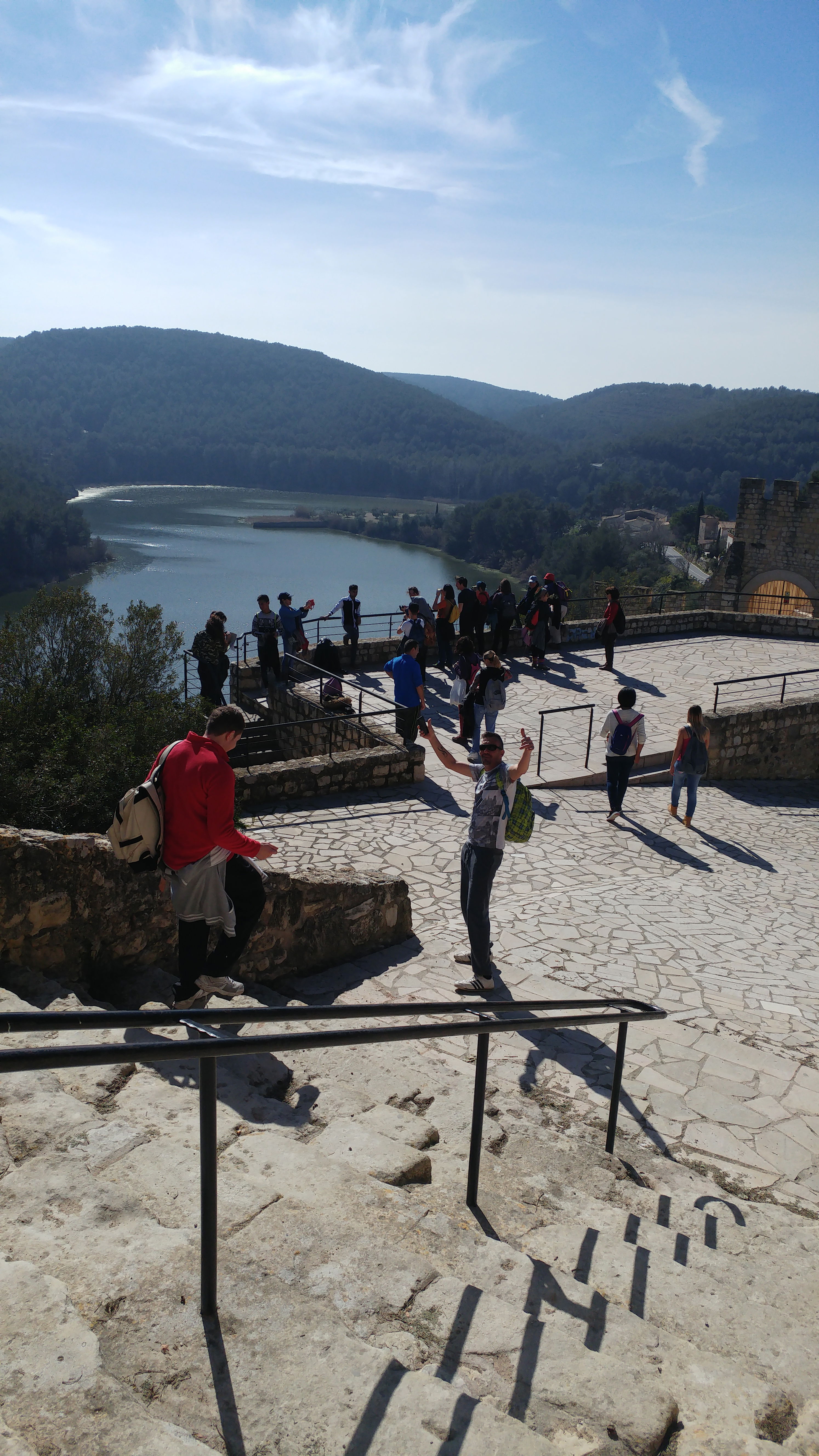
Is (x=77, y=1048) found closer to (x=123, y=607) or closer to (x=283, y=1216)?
(x=283, y=1216)

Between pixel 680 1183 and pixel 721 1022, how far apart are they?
1802 mm

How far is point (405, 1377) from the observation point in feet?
6.00

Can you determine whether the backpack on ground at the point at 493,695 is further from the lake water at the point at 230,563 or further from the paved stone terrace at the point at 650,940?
the lake water at the point at 230,563

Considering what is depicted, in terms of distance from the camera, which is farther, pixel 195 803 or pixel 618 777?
pixel 618 777

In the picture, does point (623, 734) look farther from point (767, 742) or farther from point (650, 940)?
point (767, 742)

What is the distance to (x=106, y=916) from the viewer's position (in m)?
4.14

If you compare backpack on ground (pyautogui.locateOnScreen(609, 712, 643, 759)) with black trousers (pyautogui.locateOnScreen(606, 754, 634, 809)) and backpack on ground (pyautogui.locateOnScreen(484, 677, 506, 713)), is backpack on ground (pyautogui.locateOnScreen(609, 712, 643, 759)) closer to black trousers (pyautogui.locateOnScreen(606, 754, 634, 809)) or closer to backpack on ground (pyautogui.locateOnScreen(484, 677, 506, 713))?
black trousers (pyautogui.locateOnScreen(606, 754, 634, 809))

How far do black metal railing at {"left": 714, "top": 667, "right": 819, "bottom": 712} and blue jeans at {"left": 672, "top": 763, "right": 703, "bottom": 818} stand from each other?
245 centimetres

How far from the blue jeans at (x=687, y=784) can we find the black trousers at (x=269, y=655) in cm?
553

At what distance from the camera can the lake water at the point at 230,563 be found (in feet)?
210

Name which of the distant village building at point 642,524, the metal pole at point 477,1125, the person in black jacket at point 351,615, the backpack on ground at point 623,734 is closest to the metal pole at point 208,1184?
the metal pole at point 477,1125

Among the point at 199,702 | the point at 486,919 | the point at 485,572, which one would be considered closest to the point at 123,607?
the point at 485,572

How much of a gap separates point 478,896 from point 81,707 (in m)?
6.77

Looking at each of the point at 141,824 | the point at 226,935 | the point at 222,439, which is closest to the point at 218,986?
the point at 226,935
